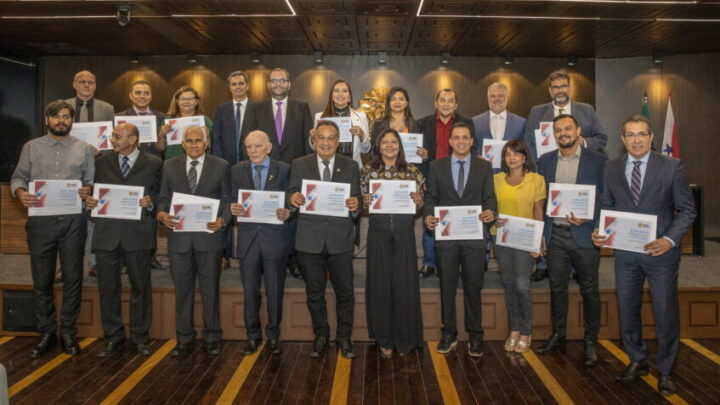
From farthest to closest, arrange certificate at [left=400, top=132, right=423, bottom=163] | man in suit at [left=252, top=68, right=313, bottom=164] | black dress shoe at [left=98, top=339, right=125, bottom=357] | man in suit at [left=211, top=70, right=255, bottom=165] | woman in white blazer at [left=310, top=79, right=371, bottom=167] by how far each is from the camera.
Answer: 1. man in suit at [left=211, top=70, right=255, bottom=165]
2. man in suit at [left=252, top=68, right=313, bottom=164]
3. woman in white blazer at [left=310, top=79, right=371, bottom=167]
4. certificate at [left=400, top=132, right=423, bottom=163]
5. black dress shoe at [left=98, top=339, right=125, bottom=357]

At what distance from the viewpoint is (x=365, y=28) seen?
9102 mm

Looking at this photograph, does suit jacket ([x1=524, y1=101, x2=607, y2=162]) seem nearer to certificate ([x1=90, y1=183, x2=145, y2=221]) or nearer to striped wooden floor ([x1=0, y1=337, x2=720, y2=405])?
striped wooden floor ([x1=0, y1=337, x2=720, y2=405])

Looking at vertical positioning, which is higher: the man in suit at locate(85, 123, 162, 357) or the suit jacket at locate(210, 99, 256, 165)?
the suit jacket at locate(210, 99, 256, 165)

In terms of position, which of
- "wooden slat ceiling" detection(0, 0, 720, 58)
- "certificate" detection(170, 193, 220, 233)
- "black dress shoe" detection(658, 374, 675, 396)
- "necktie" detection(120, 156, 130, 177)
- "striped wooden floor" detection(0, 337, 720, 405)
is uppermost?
"wooden slat ceiling" detection(0, 0, 720, 58)

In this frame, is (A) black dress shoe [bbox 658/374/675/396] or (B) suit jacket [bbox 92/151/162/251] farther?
(B) suit jacket [bbox 92/151/162/251]

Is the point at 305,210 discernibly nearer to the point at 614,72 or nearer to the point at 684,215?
the point at 684,215

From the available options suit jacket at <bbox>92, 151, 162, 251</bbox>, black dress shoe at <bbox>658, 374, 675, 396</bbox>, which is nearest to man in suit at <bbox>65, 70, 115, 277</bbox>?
suit jacket at <bbox>92, 151, 162, 251</bbox>

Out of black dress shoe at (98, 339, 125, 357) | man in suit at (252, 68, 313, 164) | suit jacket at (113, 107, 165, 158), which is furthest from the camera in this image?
suit jacket at (113, 107, 165, 158)

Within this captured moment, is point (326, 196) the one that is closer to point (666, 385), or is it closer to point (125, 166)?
point (125, 166)

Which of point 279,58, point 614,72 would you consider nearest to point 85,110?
point 279,58

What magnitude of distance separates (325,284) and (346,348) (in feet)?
1.74

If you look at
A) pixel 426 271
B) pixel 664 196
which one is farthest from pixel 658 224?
pixel 426 271

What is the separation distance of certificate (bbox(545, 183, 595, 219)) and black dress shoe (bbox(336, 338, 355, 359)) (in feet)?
5.88

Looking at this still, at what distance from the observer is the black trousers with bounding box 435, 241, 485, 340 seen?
12.8 ft
